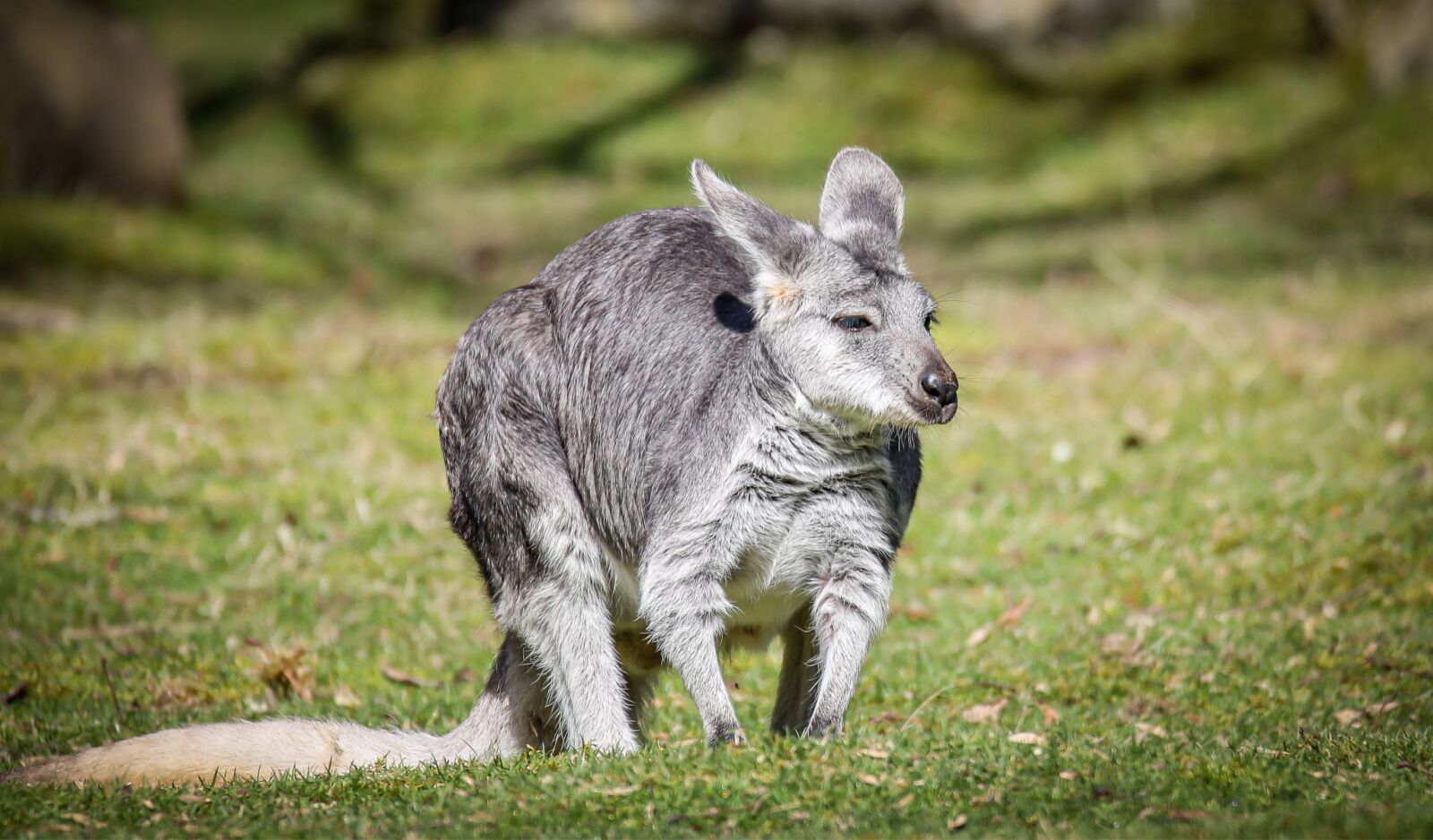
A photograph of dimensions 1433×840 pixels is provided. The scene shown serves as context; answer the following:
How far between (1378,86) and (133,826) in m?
14.4

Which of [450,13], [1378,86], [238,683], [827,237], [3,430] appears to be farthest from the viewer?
[450,13]

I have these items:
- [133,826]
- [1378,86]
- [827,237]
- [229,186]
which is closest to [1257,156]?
[1378,86]

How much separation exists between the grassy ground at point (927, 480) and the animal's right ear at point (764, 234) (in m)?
1.50

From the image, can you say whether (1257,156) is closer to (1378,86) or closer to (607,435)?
(1378,86)

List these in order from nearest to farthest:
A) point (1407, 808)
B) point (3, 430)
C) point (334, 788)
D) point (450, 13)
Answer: point (1407, 808), point (334, 788), point (3, 430), point (450, 13)

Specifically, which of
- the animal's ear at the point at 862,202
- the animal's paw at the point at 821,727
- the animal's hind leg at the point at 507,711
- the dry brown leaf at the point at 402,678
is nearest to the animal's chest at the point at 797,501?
the animal's paw at the point at 821,727

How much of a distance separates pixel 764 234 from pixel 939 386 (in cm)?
78

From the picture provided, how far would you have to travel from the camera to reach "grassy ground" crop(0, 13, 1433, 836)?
4.57 meters

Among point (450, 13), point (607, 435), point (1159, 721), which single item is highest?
point (450, 13)

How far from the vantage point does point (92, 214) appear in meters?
13.2

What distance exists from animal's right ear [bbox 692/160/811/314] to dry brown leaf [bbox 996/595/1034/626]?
256 centimetres

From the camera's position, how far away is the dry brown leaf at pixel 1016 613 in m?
7.13

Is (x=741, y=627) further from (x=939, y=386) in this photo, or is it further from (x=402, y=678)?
(x=402, y=678)

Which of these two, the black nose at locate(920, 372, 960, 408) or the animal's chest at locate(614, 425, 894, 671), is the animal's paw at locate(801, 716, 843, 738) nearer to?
the animal's chest at locate(614, 425, 894, 671)
